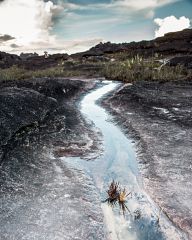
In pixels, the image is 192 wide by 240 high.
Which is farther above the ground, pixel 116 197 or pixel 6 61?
pixel 6 61

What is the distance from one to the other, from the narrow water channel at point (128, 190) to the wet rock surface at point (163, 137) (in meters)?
0.26

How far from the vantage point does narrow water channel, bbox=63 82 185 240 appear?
768 cm

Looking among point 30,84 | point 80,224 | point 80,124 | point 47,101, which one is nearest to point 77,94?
point 30,84

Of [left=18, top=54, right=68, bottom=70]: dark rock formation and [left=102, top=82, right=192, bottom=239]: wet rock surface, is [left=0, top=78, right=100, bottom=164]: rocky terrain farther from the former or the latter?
[left=18, top=54, right=68, bottom=70]: dark rock formation

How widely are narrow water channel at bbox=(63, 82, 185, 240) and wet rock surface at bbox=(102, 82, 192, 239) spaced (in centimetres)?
26

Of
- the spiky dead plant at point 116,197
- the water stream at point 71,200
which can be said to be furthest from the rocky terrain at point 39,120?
the spiky dead plant at point 116,197

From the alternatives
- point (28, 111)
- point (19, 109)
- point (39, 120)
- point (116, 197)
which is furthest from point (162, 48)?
point (116, 197)

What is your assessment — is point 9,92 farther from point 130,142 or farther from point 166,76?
point 166,76

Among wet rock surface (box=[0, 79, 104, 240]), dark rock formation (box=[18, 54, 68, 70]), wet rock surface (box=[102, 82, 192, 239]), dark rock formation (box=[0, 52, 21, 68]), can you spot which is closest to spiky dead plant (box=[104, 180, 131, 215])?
wet rock surface (box=[0, 79, 104, 240])

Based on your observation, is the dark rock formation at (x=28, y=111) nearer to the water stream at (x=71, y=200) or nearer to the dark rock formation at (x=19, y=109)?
the dark rock formation at (x=19, y=109)

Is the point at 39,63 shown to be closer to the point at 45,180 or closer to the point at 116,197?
the point at 45,180

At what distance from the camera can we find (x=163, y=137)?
13586 mm

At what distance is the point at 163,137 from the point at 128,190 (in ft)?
14.5

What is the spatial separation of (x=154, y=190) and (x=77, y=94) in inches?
683
